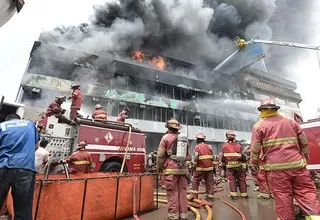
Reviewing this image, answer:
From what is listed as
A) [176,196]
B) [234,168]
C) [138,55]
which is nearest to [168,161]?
[176,196]

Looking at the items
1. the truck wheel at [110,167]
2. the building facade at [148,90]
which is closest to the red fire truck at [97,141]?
the truck wheel at [110,167]

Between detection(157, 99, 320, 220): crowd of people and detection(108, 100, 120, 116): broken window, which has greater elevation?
detection(108, 100, 120, 116): broken window

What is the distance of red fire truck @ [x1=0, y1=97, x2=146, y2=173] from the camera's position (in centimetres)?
468

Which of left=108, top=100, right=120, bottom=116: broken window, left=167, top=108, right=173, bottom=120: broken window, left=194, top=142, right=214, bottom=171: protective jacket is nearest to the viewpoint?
left=194, top=142, right=214, bottom=171: protective jacket

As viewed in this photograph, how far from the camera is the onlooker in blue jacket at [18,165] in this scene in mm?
1914

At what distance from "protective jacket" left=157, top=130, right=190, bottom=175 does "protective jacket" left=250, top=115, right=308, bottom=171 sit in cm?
119

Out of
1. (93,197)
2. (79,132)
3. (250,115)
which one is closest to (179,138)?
(93,197)

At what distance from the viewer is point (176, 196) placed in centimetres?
314

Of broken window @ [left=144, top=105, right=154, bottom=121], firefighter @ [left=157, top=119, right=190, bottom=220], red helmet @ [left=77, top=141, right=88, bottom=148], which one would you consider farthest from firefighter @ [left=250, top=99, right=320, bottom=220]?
broken window @ [left=144, top=105, right=154, bottom=121]

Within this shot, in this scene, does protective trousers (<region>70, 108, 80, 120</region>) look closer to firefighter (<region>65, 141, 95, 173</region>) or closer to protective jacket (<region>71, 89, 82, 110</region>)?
protective jacket (<region>71, 89, 82, 110</region>)

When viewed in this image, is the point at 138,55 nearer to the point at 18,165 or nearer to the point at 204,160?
the point at 204,160

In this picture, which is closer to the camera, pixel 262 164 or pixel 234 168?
pixel 262 164

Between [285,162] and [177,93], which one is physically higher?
[177,93]

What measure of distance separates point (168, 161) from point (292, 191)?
180 centimetres
